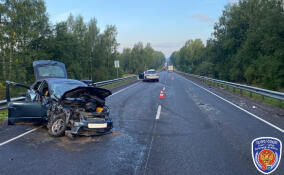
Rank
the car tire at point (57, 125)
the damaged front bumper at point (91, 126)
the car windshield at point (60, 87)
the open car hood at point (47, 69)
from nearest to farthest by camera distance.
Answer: the damaged front bumper at point (91, 126)
the car tire at point (57, 125)
the car windshield at point (60, 87)
the open car hood at point (47, 69)

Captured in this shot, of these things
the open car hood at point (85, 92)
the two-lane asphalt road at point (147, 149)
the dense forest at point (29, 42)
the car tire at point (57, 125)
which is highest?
the dense forest at point (29, 42)

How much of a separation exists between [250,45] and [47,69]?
3845 cm

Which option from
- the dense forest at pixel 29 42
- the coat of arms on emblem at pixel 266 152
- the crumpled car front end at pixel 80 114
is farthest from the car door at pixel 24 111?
the dense forest at pixel 29 42

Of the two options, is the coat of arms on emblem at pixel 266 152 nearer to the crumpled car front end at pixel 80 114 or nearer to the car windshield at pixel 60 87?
the crumpled car front end at pixel 80 114

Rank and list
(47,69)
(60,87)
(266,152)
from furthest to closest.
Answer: (47,69) < (60,87) < (266,152)

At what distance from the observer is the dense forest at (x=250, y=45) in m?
33.1

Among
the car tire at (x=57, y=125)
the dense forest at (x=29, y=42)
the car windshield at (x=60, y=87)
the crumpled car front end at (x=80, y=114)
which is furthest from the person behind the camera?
the dense forest at (x=29, y=42)

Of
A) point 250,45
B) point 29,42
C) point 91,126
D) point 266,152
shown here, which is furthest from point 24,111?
point 250,45

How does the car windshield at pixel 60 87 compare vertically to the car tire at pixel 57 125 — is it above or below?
above

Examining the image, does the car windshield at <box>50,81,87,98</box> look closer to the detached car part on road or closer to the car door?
the detached car part on road

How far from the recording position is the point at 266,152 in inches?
129

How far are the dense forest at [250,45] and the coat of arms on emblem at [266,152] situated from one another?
30842mm

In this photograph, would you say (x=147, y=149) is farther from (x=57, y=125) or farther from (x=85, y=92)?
(x=57, y=125)

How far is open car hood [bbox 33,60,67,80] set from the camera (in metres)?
14.8
